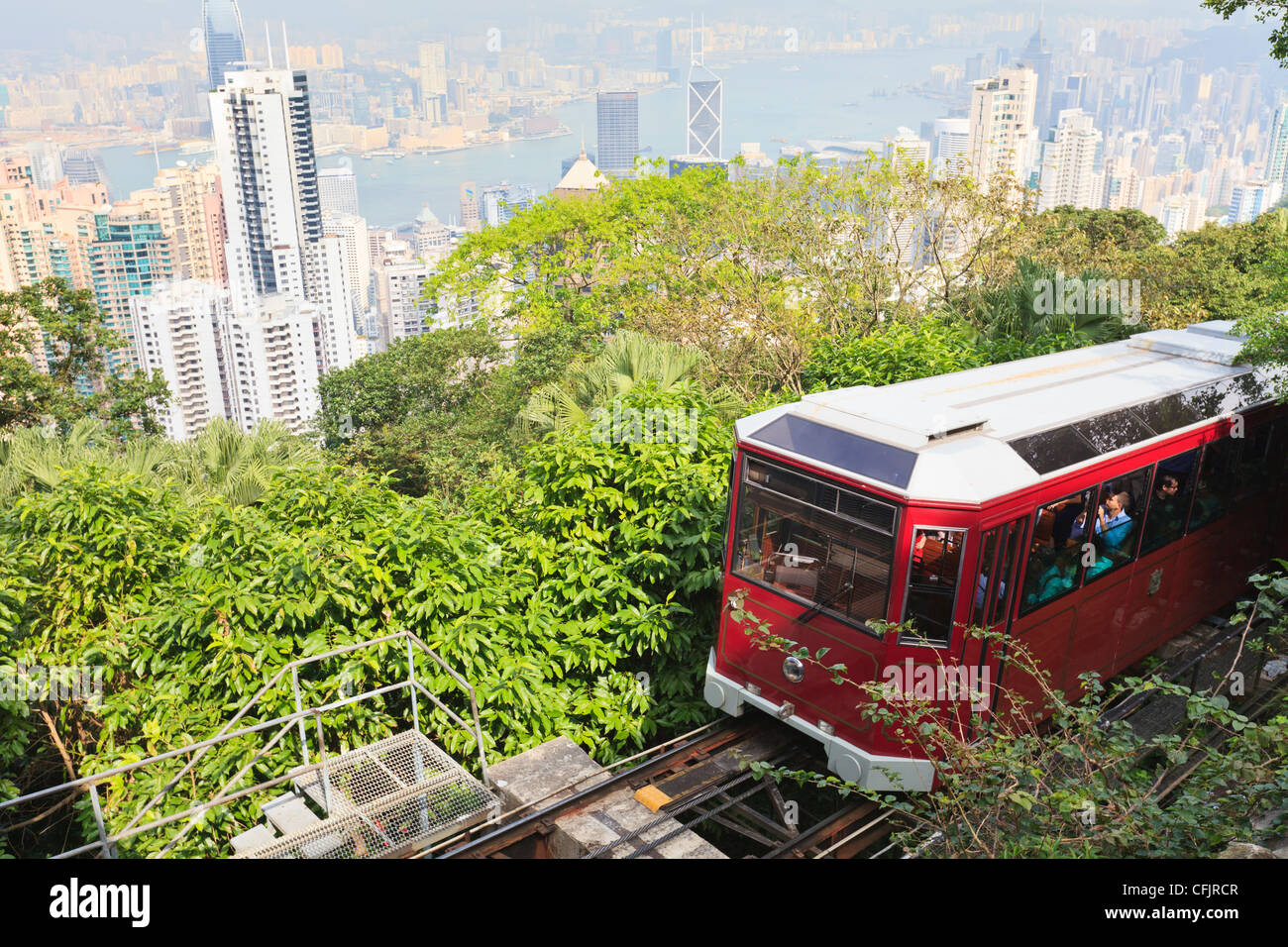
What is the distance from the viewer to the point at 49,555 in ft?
24.8

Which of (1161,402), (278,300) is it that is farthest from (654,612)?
(278,300)

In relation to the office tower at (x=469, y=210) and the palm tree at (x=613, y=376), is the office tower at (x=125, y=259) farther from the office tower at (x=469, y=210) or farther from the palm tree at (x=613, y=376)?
the palm tree at (x=613, y=376)

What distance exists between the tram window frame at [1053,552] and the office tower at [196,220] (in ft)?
507

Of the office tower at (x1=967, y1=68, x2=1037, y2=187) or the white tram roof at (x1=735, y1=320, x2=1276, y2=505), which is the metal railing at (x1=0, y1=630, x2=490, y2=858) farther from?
the office tower at (x1=967, y1=68, x2=1037, y2=187)

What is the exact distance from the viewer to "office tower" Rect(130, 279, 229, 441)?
8862 cm

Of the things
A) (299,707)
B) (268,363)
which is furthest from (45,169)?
(299,707)

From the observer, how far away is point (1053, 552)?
684cm

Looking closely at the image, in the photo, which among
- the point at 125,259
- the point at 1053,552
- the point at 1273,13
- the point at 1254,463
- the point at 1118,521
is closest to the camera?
the point at 1053,552

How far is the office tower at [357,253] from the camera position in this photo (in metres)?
163

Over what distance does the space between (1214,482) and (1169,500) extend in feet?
3.04

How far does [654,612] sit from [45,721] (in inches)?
185

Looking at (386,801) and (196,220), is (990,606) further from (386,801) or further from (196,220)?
(196,220)

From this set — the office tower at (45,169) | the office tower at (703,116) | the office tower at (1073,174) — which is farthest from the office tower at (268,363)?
the office tower at (45,169)
